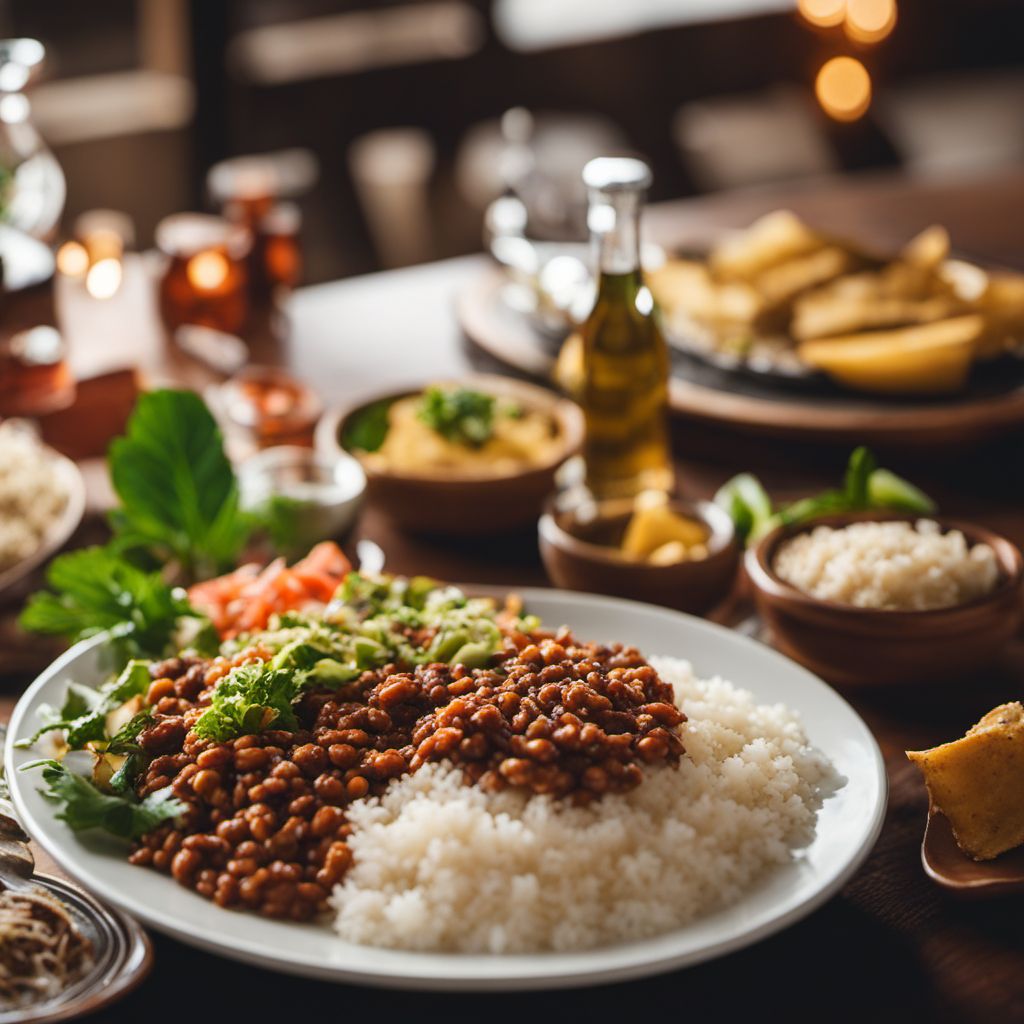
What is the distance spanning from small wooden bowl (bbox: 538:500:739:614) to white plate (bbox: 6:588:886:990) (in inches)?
12.3

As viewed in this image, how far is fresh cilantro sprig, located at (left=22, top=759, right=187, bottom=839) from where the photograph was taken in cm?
134

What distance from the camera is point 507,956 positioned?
119cm

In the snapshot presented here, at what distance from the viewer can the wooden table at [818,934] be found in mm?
1275

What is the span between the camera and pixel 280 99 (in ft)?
19.6

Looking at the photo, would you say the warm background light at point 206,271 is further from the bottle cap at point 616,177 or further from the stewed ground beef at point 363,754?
the stewed ground beef at point 363,754

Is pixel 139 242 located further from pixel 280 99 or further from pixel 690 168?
pixel 690 168

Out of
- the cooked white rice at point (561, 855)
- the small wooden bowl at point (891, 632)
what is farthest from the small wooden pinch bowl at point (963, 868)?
the small wooden bowl at point (891, 632)

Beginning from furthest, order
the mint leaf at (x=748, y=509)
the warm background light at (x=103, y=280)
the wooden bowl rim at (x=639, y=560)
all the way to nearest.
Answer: the warm background light at (x=103, y=280)
the mint leaf at (x=748, y=509)
the wooden bowl rim at (x=639, y=560)

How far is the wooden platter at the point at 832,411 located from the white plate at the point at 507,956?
965mm

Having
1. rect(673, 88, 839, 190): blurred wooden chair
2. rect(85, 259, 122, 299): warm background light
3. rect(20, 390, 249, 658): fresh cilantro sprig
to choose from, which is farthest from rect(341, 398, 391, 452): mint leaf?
rect(673, 88, 839, 190): blurred wooden chair

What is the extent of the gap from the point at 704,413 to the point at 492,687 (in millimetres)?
1229

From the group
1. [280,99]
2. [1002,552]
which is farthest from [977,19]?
[1002,552]

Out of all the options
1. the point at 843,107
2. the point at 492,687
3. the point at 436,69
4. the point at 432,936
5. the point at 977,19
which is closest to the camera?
the point at 432,936

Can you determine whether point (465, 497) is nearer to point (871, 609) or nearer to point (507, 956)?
point (871, 609)
